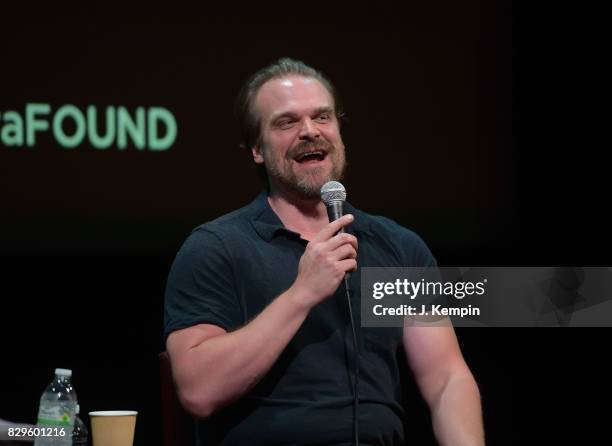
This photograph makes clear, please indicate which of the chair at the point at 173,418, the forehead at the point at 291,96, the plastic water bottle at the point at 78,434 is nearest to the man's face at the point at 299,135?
the forehead at the point at 291,96

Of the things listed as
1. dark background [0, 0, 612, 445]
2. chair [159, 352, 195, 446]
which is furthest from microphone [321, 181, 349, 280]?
dark background [0, 0, 612, 445]

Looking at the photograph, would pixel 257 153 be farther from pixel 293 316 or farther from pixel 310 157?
pixel 293 316

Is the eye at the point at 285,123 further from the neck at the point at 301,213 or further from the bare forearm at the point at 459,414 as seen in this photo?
the bare forearm at the point at 459,414

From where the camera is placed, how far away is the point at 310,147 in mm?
2438

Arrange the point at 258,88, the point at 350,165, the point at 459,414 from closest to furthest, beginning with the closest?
the point at 459,414, the point at 258,88, the point at 350,165

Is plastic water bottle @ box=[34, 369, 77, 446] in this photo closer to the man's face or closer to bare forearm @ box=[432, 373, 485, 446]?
the man's face

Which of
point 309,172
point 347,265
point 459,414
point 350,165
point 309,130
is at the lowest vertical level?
point 459,414

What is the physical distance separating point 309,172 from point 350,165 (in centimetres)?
143

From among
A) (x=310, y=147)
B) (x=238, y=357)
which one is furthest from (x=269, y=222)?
(x=238, y=357)

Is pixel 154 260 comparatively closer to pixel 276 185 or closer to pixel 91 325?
pixel 91 325

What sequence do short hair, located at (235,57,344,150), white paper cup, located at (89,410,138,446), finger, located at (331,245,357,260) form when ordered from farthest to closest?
1. short hair, located at (235,57,344,150)
2. white paper cup, located at (89,410,138,446)
3. finger, located at (331,245,357,260)

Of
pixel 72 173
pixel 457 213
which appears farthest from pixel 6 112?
pixel 457 213

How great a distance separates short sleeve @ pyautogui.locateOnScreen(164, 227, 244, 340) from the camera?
2234 mm

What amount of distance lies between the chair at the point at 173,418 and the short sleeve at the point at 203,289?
0.20 metres
